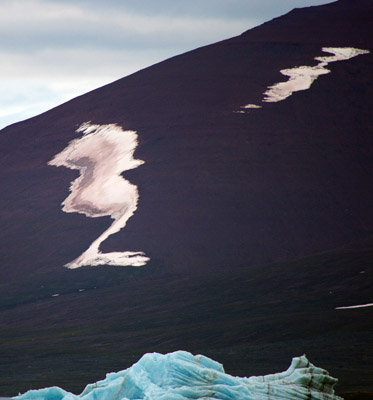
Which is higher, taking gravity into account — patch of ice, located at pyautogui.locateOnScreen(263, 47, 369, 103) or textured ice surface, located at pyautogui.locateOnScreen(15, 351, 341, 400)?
patch of ice, located at pyautogui.locateOnScreen(263, 47, 369, 103)

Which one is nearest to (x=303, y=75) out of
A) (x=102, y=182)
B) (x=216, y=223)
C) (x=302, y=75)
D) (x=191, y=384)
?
(x=302, y=75)

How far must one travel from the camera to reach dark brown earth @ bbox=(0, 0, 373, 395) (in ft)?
135

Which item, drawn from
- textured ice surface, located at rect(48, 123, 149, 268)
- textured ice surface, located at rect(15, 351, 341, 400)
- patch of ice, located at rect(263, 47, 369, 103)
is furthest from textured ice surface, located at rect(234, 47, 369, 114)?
textured ice surface, located at rect(15, 351, 341, 400)

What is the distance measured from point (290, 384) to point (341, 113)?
6168cm

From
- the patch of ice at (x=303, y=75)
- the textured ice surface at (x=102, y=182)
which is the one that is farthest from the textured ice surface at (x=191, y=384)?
the patch of ice at (x=303, y=75)

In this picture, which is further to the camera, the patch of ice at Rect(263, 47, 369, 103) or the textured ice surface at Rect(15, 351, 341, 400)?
the patch of ice at Rect(263, 47, 369, 103)

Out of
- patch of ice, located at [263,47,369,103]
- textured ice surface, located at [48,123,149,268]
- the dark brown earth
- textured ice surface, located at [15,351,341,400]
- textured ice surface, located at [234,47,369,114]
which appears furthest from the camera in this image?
patch of ice, located at [263,47,369,103]

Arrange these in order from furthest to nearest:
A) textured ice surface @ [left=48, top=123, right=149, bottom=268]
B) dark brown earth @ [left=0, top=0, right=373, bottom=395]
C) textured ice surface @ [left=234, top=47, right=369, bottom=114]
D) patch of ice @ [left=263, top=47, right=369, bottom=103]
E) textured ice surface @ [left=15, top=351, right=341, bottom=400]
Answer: patch of ice @ [left=263, top=47, right=369, bottom=103]
textured ice surface @ [left=234, top=47, right=369, bottom=114]
textured ice surface @ [left=48, top=123, right=149, bottom=268]
dark brown earth @ [left=0, top=0, right=373, bottom=395]
textured ice surface @ [left=15, top=351, right=341, bottom=400]

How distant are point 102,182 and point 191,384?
199 feet

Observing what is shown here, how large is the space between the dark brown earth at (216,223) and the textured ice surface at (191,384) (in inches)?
302

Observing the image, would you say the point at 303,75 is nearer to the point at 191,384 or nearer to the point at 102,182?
the point at 102,182

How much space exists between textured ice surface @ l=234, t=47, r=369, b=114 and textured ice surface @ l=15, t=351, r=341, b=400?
62.5 m

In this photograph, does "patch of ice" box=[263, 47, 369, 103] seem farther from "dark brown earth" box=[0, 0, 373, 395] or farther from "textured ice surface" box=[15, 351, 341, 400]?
"textured ice surface" box=[15, 351, 341, 400]

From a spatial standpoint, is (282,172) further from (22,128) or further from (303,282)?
(22,128)
